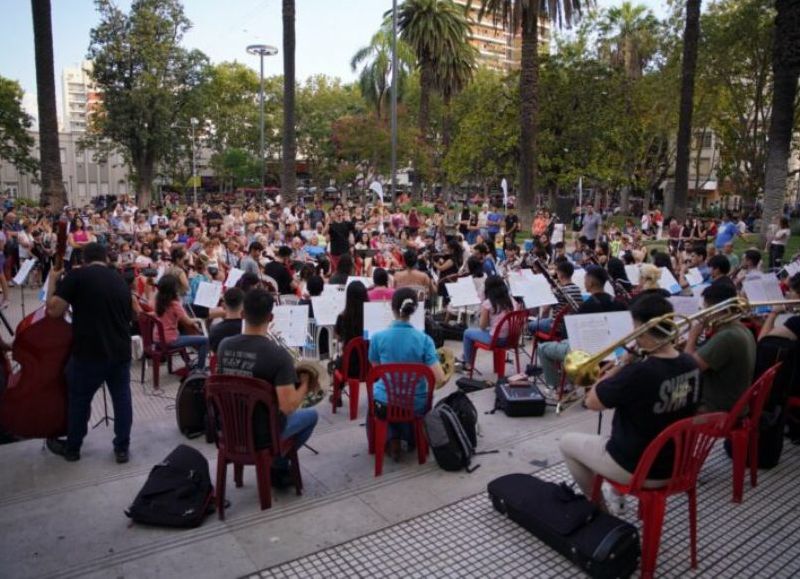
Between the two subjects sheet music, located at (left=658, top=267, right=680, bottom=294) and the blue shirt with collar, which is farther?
sheet music, located at (left=658, top=267, right=680, bottom=294)

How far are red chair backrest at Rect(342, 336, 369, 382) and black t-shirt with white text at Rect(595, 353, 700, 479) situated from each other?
304cm

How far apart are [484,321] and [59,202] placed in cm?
1610

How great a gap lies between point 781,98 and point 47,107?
777 inches

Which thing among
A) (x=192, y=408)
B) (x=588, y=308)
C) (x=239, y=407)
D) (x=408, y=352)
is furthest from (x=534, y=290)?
(x=239, y=407)

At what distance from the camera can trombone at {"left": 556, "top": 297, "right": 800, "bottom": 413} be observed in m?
3.65

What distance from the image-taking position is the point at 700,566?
381cm

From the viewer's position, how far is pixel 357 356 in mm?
6262

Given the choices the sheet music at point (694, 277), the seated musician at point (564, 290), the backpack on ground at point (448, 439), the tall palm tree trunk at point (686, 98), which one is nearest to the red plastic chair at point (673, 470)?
the backpack on ground at point (448, 439)

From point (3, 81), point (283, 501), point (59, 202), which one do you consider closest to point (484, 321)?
point (283, 501)

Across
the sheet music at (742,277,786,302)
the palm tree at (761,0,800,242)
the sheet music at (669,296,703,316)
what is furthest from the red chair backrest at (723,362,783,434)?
the palm tree at (761,0,800,242)

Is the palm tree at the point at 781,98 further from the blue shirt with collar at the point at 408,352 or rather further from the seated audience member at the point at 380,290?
the blue shirt with collar at the point at 408,352

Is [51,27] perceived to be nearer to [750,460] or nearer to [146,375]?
[146,375]

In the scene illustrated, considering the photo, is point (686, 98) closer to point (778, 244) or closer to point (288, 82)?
point (778, 244)

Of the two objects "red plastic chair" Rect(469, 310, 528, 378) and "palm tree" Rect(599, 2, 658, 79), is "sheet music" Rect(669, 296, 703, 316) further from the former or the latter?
"palm tree" Rect(599, 2, 658, 79)
